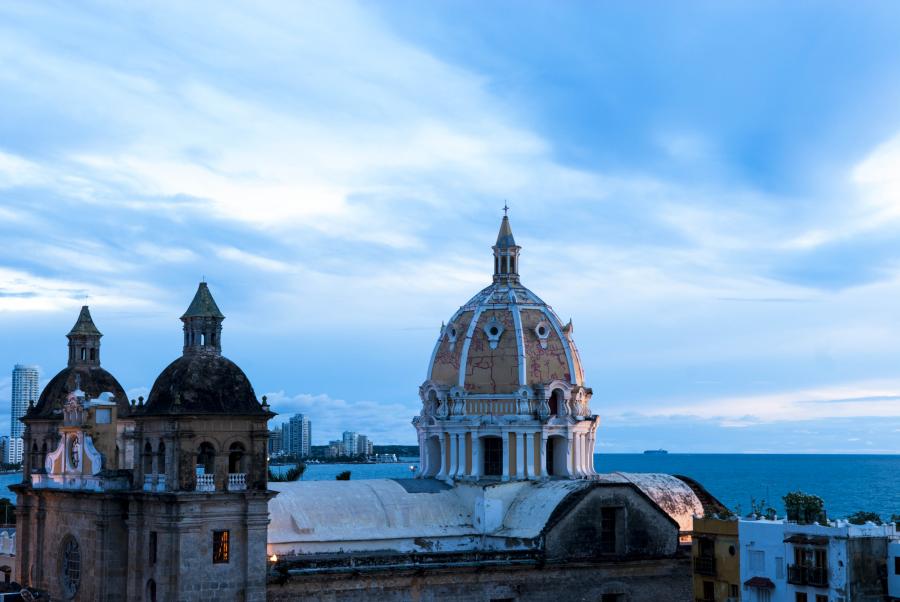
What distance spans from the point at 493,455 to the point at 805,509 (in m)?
16.9

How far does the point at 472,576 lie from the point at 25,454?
22.9 m

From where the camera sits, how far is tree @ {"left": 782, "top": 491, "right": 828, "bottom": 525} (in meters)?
52.7

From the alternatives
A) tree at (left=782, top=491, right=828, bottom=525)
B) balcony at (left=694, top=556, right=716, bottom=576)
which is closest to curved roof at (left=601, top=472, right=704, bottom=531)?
balcony at (left=694, top=556, right=716, bottom=576)

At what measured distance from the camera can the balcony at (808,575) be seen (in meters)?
50.1

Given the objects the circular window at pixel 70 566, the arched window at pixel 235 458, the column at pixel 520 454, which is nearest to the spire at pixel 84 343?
the circular window at pixel 70 566

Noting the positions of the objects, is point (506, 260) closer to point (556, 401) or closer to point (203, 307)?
point (556, 401)

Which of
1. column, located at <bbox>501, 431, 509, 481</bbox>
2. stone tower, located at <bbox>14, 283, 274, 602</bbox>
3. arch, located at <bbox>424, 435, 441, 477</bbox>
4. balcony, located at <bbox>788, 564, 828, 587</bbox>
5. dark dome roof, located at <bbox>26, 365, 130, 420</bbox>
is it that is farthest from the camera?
arch, located at <bbox>424, 435, 441, 477</bbox>

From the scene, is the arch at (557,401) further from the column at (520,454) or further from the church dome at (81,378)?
the church dome at (81,378)

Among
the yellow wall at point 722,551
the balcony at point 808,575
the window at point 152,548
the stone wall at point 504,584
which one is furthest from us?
the yellow wall at point 722,551

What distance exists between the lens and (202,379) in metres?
50.0

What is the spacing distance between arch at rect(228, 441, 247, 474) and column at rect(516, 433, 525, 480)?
17.4 m

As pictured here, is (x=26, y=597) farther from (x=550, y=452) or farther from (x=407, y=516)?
(x=550, y=452)

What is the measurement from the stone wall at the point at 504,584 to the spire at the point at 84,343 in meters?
17.4

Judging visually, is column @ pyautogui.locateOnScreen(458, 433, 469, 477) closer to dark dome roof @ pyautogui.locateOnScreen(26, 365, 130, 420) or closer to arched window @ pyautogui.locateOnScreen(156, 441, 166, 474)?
dark dome roof @ pyautogui.locateOnScreen(26, 365, 130, 420)
